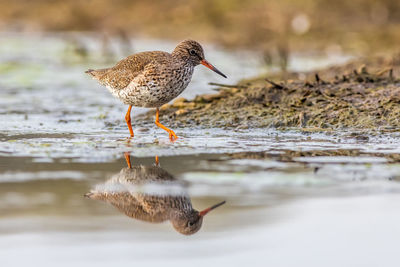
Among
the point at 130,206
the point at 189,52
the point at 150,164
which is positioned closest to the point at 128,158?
the point at 150,164

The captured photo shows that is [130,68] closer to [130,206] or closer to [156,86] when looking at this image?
[156,86]

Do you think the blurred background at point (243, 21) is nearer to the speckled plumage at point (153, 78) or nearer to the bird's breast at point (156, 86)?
the speckled plumage at point (153, 78)

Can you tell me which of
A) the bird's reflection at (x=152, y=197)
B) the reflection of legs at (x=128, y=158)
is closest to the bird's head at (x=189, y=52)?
the reflection of legs at (x=128, y=158)

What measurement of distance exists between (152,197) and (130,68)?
3336 mm

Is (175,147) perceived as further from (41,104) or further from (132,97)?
(41,104)

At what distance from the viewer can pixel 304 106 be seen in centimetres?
880

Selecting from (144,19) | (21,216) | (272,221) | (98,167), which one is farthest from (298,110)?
(144,19)

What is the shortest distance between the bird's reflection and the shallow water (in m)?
0.07

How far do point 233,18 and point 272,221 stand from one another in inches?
671

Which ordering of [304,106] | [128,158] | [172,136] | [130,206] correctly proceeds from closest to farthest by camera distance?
[130,206]
[128,158]
[172,136]
[304,106]

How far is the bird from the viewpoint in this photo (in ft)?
26.3

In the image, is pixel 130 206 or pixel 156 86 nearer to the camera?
pixel 130 206

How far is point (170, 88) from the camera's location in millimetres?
8055

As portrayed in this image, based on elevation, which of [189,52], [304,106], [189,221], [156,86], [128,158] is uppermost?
[189,52]
